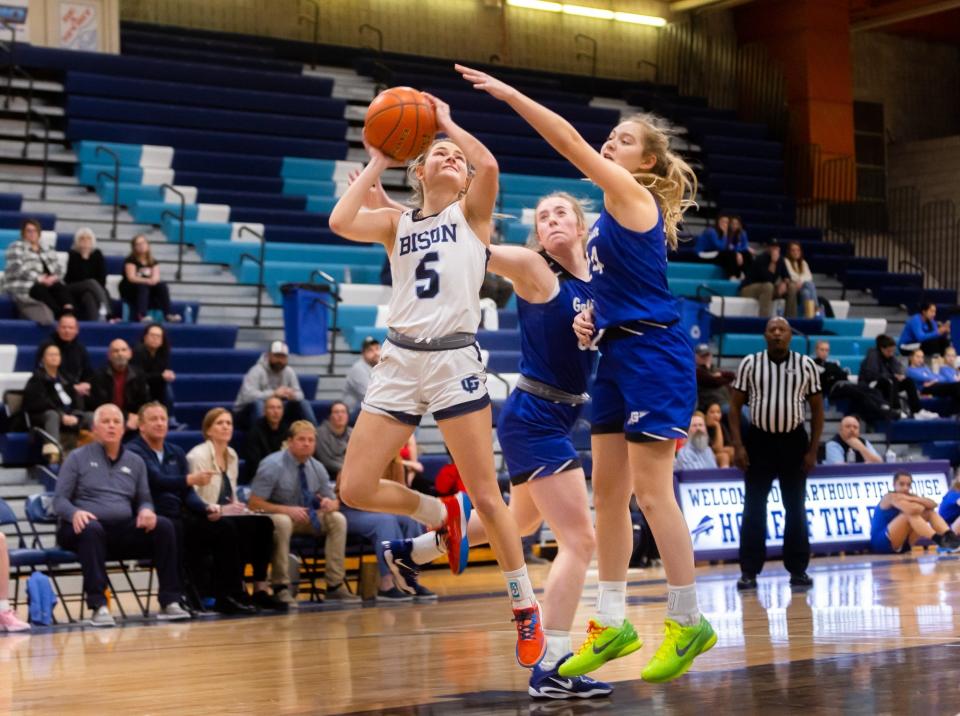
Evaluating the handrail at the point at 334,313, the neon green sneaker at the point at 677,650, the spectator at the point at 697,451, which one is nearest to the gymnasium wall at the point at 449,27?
the handrail at the point at 334,313

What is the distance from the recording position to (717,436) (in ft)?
44.2

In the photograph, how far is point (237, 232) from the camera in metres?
15.4

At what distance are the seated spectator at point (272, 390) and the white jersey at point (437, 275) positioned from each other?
6572mm

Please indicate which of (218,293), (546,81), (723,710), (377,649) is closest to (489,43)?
(546,81)

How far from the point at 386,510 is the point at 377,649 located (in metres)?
1.41

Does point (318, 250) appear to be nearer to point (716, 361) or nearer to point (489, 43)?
point (716, 361)

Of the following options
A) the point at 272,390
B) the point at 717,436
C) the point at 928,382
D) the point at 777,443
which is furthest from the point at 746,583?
the point at 928,382

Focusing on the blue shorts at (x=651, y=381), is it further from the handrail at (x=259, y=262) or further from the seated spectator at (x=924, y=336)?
the seated spectator at (x=924, y=336)

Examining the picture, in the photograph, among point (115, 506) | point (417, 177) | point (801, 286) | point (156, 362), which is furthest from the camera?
point (801, 286)

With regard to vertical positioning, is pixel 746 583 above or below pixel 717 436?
below

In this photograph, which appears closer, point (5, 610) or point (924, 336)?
point (5, 610)

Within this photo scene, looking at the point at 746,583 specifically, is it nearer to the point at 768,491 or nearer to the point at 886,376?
the point at 768,491

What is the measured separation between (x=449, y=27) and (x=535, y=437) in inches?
695

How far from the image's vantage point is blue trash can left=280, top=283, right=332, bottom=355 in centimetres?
1353
